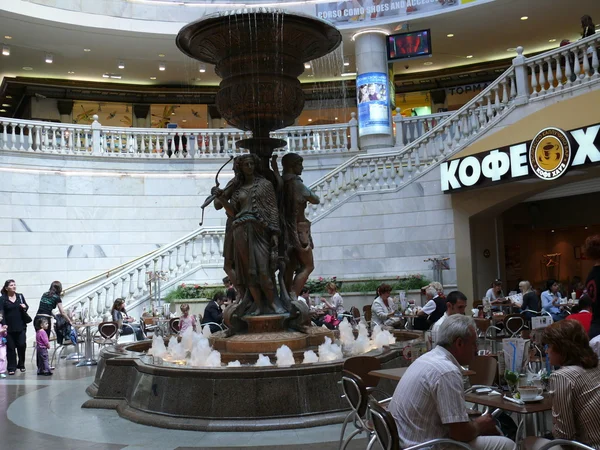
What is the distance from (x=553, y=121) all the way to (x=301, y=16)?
7743 millimetres

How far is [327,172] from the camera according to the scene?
60.3ft

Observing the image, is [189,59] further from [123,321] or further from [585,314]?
[585,314]

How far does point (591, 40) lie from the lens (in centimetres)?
1229

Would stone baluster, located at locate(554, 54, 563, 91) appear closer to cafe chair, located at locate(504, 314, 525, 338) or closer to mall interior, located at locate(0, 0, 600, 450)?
mall interior, located at locate(0, 0, 600, 450)

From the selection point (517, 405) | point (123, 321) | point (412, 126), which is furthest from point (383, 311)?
point (412, 126)

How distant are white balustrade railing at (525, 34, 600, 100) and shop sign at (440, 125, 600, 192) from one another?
151cm

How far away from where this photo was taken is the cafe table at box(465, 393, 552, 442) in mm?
3375

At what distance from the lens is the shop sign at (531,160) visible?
37.6ft

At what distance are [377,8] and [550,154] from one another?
9.36 m

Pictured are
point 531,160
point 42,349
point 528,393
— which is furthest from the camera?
point 531,160

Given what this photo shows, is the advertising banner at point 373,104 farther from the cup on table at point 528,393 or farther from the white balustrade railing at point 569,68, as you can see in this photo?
the cup on table at point 528,393

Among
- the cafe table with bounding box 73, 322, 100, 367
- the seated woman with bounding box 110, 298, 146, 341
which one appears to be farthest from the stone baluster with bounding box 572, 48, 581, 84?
the cafe table with bounding box 73, 322, 100, 367

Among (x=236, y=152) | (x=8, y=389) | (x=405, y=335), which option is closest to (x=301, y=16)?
(x=405, y=335)

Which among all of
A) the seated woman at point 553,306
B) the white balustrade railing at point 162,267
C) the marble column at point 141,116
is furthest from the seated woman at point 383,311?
the marble column at point 141,116
